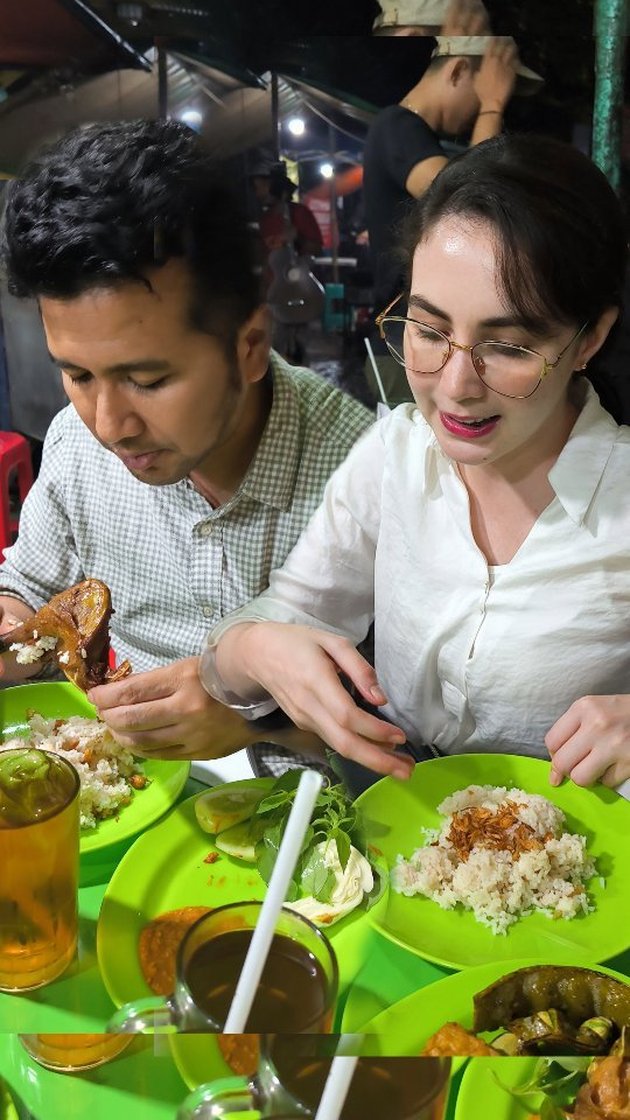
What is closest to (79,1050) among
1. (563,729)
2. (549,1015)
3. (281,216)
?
(549,1015)

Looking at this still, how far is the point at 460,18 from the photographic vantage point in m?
0.85

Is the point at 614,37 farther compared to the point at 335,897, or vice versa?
the point at 335,897

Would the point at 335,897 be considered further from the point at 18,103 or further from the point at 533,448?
the point at 18,103

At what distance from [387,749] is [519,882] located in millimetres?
179

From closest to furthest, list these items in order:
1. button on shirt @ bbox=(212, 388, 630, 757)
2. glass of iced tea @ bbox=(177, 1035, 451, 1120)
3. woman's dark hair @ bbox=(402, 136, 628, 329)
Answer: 1. woman's dark hair @ bbox=(402, 136, 628, 329)
2. button on shirt @ bbox=(212, 388, 630, 757)
3. glass of iced tea @ bbox=(177, 1035, 451, 1120)

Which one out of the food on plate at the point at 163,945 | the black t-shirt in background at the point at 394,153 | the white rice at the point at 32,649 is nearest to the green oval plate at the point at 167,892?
the food on plate at the point at 163,945

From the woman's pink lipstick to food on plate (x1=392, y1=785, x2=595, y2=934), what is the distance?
0.37 metres

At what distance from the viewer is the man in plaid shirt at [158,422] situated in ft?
2.78

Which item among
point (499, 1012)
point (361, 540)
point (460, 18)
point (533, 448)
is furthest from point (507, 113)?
point (499, 1012)

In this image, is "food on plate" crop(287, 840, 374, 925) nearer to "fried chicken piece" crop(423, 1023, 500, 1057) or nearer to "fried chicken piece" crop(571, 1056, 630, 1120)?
"fried chicken piece" crop(423, 1023, 500, 1057)

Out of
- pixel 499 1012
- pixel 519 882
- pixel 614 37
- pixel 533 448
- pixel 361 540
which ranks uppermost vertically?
pixel 614 37

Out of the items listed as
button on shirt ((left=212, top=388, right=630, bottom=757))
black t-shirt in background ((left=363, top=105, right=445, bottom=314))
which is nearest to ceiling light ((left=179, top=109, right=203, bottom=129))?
black t-shirt in background ((left=363, top=105, right=445, bottom=314))

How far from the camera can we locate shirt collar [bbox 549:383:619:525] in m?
0.90

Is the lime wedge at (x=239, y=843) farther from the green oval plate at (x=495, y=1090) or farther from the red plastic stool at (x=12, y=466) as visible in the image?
the red plastic stool at (x=12, y=466)
